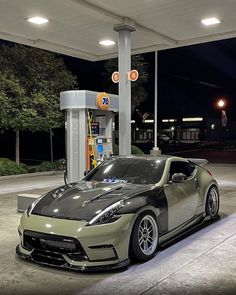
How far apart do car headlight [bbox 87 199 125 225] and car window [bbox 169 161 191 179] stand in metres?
1.50

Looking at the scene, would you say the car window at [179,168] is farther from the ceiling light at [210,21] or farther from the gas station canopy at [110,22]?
the ceiling light at [210,21]

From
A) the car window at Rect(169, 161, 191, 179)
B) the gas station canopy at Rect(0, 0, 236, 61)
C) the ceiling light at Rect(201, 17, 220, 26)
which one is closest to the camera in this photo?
the car window at Rect(169, 161, 191, 179)

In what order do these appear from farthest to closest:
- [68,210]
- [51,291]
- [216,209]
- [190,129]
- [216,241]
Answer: [190,129], [216,209], [216,241], [68,210], [51,291]

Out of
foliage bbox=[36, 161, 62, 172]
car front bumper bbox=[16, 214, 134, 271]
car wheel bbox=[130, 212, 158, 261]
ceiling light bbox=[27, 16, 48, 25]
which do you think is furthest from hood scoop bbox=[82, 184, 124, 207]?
foliage bbox=[36, 161, 62, 172]

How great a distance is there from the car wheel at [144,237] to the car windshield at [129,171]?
2.61ft

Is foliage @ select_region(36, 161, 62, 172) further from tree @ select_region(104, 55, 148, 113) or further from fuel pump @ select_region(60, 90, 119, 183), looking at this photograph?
tree @ select_region(104, 55, 148, 113)

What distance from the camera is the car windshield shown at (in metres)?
5.82

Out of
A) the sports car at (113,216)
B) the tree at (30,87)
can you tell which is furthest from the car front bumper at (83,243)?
the tree at (30,87)

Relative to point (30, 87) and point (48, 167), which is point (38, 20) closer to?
point (30, 87)

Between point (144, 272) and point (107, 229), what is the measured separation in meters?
0.67

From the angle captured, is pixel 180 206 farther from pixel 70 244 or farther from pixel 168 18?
pixel 168 18

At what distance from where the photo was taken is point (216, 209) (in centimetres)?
712

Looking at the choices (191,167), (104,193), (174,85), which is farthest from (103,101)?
(174,85)

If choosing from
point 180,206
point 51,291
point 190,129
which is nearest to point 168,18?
point 180,206
